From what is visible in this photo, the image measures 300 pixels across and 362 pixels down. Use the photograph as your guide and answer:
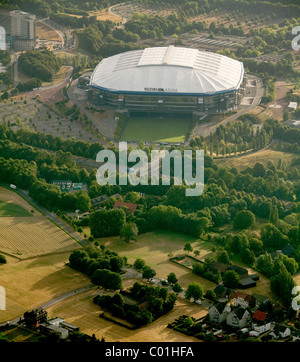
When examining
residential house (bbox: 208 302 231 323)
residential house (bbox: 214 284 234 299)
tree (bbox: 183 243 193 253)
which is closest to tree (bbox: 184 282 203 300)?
residential house (bbox: 214 284 234 299)

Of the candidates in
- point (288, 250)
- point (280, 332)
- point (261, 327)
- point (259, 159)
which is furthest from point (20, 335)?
point (259, 159)

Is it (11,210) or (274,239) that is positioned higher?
(11,210)

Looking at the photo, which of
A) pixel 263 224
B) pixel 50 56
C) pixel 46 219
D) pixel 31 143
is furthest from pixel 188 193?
pixel 50 56

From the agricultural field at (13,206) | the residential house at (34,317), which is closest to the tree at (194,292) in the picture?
the residential house at (34,317)

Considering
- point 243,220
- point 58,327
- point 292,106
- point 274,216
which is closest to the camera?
point 58,327

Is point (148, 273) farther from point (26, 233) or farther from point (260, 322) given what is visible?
point (26, 233)

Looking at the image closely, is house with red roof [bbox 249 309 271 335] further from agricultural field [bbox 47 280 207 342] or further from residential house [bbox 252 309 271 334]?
agricultural field [bbox 47 280 207 342]
